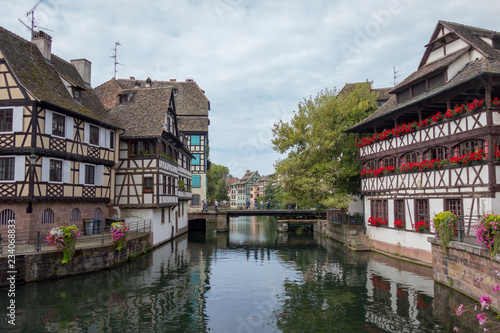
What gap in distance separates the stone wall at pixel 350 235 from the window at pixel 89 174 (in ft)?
62.3

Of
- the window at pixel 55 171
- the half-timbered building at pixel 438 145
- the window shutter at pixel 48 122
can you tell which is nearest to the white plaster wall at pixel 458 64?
the half-timbered building at pixel 438 145

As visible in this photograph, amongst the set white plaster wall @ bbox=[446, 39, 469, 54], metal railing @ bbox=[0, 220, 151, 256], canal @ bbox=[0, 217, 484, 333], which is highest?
white plaster wall @ bbox=[446, 39, 469, 54]

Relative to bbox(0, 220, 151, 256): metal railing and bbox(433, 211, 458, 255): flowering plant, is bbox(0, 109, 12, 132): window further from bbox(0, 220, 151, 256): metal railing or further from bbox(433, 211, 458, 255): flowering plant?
bbox(433, 211, 458, 255): flowering plant

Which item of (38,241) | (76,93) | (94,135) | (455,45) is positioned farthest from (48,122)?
(455,45)

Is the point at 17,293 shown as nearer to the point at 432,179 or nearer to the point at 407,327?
the point at 407,327

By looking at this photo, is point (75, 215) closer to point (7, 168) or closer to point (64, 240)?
point (7, 168)

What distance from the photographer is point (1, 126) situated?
19734mm

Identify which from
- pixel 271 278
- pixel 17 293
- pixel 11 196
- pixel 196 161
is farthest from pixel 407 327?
pixel 196 161

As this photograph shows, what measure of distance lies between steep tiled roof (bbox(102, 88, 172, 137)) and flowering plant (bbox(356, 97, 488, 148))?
15481 mm

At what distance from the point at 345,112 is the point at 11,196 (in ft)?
81.3

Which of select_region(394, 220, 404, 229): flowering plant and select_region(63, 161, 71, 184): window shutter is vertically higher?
select_region(63, 161, 71, 184): window shutter

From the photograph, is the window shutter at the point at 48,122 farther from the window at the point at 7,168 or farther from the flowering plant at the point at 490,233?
the flowering plant at the point at 490,233

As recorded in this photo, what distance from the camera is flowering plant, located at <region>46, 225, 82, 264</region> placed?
1674 centimetres

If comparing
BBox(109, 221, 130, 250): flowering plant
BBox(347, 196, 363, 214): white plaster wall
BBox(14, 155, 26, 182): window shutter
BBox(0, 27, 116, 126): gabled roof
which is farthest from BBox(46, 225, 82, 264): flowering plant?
BBox(347, 196, 363, 214): white plaster wall
